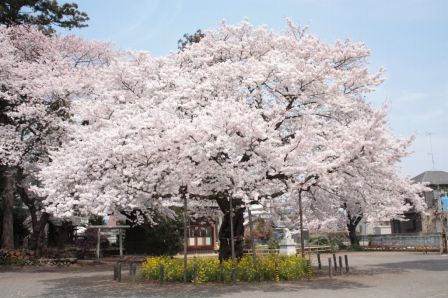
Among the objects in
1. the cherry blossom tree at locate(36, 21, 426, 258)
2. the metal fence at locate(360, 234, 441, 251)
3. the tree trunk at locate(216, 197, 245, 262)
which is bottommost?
the metal fence at locate(360, 234, 441, 251)

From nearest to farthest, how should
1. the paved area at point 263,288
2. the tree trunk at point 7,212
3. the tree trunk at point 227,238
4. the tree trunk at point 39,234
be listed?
the paved area at point 263,288 < the tree trunk at point 227,238 < the tree trunk at point 39,234 < the tree trunk at point 7,212

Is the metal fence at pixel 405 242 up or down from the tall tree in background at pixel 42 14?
down

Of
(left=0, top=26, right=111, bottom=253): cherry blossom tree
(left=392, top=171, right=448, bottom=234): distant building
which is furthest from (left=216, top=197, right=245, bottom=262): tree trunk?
(left=392, top=171, right=448, bottom=234): distant building

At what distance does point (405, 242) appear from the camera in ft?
134

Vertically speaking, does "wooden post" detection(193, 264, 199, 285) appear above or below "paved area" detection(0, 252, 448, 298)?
above

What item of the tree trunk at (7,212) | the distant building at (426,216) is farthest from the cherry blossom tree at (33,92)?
the distant building at (426,216)

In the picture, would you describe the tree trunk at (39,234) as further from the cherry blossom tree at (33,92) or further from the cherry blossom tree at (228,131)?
the cherry blossom tree at (228,131)

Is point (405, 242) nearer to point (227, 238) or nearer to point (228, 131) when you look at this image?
point (227, 238)

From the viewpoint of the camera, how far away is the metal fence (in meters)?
37.0

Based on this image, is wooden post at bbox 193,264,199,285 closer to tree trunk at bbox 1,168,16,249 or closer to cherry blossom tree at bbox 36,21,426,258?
cherry blossom tree at bbox 36,21,426,258

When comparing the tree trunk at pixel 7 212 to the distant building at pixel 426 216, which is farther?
the distant building at pixel 426 216

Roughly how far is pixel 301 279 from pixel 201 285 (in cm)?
395

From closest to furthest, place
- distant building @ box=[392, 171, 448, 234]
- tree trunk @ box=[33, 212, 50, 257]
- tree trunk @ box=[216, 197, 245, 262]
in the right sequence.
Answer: tree trunk @ box=[216, 197, 245, 262]
tree trunk @ box=[33, 212, 50, 257]
distant building @ box=[392, 171, 448, 234]

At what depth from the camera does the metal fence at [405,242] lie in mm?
36969
